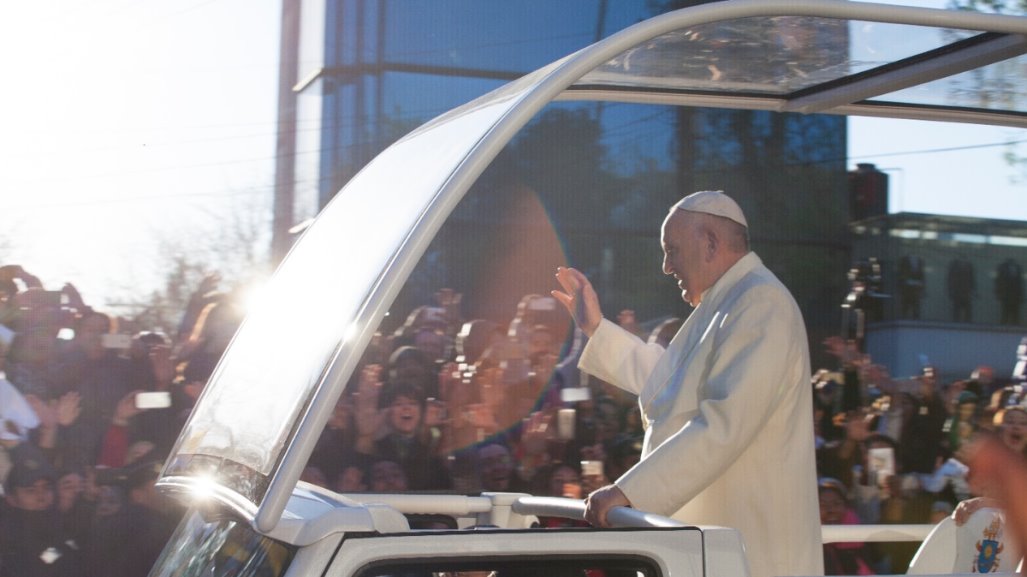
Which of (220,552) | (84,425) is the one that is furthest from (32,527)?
(220,552)

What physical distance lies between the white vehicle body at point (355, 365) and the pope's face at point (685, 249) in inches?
A: 15.1

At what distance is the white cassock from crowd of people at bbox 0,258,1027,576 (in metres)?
1.97

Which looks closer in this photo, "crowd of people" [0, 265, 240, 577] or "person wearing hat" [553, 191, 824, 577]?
"person wearing hat" [553, 191, 824, 577]

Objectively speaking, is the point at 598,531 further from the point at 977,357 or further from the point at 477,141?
the point at 977,357

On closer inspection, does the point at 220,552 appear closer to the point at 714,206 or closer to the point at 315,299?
the point at 315,299

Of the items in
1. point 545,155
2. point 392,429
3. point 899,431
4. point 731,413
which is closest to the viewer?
point 731,413

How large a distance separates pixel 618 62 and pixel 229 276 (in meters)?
4.11

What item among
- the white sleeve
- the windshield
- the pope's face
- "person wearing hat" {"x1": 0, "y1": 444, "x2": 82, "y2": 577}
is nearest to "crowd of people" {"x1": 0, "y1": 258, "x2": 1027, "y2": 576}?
"person wearing hat" {"x1": 0, "y1": 444, "x2": 82, "y2": 577}

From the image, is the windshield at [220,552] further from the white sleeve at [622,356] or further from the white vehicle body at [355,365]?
the white sleeve at [622,356]

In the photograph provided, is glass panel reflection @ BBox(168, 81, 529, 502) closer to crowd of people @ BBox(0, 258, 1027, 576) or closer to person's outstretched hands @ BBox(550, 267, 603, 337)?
person's outstretched hands @ BBox(550, 267, 603, 337)

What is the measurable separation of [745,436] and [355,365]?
994mm

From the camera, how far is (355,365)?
197 centimetres

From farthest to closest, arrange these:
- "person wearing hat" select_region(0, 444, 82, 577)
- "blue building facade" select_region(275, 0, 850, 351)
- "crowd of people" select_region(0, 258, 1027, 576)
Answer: "blue building facade" select_region(275, 0, 850, 351)
"crowd of people" select_region(0, 258, 1027, 576)
"person wearing hat" select_region(0, 444, 82, 577)

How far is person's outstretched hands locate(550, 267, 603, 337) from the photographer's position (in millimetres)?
3580
